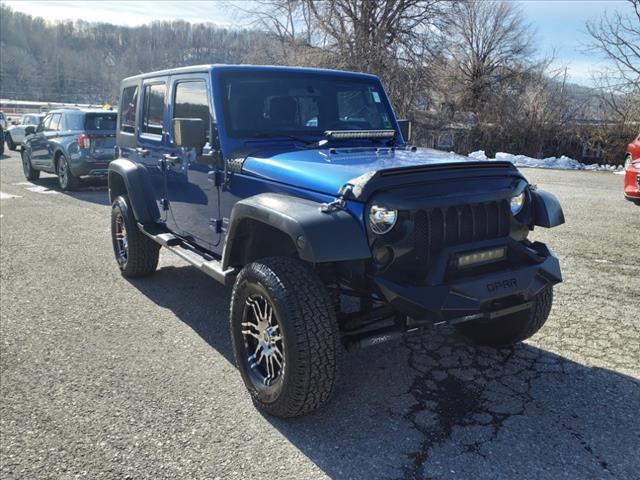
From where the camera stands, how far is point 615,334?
13.8ft

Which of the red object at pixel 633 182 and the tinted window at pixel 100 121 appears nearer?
the red object at pixel 633 182

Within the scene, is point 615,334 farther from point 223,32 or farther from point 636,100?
point 223,32

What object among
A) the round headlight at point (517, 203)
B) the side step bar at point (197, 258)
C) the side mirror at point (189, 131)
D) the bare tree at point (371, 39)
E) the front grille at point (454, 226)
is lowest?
the side step bar at point (197, 258)

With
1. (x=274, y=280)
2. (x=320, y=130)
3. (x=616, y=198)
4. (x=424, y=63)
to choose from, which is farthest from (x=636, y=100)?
(x=274, y=280)

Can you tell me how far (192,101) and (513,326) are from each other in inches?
116

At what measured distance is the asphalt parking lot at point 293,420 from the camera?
266 cm

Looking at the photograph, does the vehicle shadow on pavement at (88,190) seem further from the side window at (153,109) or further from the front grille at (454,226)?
the front grille at (454,226)

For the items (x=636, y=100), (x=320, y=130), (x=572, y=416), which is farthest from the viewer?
(x=636, y=100)

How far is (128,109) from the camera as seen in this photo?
5594 millimetres

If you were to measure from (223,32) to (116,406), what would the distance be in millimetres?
27698

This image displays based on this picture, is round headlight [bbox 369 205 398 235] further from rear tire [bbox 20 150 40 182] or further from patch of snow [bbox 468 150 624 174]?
patch of snow [bbox 468 150 624 174]

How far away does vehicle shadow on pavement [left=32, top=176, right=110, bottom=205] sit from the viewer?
10555 millimetres

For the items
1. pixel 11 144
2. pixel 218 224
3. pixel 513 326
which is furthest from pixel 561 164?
pixel 11 144

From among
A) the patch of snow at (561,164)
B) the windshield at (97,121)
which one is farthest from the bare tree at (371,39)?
the windshield at (97,121)
